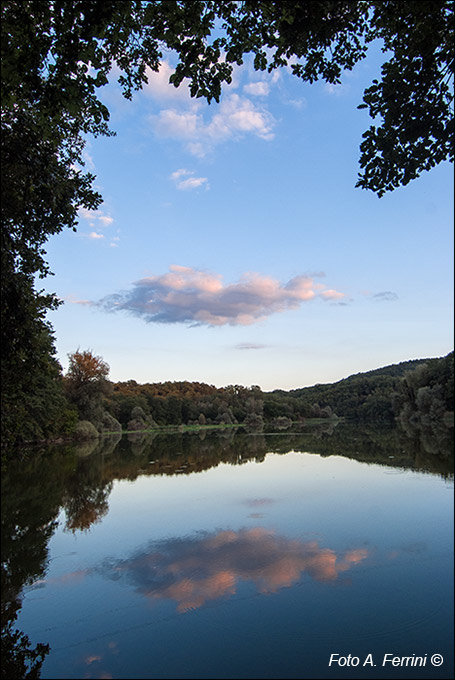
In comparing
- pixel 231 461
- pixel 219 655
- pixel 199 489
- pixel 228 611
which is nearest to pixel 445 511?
pixel 228 611

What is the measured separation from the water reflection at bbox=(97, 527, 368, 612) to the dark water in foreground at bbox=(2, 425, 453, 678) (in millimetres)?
32

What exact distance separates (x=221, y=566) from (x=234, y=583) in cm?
72

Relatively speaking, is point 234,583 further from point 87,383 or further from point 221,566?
point 87,383

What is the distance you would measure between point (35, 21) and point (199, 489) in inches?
497

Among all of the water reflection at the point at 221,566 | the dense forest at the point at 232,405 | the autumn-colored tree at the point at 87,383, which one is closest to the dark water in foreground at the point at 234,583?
the water reflection at the point at 221,566

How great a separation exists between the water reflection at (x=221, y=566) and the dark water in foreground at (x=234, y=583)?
3cm

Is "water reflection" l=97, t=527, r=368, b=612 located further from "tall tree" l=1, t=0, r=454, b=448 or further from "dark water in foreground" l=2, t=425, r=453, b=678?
"tall tree" l=1, t=0, r=454, b=448

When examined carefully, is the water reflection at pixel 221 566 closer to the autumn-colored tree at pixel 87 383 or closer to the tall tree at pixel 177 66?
the tall tree at pixel 177 66

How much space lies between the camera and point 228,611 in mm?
4816

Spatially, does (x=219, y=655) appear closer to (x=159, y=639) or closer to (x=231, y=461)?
(x=159, y=639)

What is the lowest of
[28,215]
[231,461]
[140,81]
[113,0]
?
[231,461]

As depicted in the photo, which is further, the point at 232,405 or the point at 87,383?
the point at 232,405

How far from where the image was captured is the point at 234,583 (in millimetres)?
5645

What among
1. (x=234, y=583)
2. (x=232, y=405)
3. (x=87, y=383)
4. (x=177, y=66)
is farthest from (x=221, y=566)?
(x=232, y=405)
